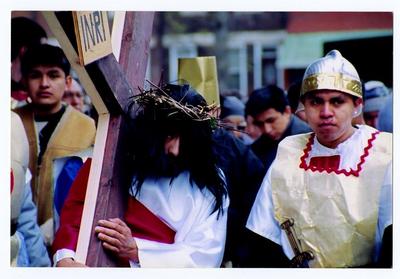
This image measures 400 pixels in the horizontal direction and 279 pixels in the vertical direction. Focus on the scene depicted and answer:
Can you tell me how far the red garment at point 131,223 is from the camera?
4301 mm

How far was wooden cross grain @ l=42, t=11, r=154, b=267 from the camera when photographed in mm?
4188

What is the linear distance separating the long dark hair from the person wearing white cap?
303mm

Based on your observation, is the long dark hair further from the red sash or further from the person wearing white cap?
the person wearing white cap

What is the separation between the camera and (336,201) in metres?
4.30

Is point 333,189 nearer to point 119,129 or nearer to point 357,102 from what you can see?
point 357,102

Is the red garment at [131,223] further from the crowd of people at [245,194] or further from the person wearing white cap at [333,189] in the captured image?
the person wearing white cap at [333,189]

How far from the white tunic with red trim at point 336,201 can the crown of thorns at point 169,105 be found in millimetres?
473

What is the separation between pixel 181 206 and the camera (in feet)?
14.2

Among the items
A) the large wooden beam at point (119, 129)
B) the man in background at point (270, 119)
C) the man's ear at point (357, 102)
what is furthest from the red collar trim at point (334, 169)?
the large wooden beam at point (119, 129)

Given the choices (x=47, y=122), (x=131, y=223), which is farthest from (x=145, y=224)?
(x=47, y=122)

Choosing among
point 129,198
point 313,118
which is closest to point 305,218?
point 313,118

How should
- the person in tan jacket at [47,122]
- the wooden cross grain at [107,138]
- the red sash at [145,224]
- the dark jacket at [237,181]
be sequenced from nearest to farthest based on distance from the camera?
the wooden cross grain at [107,138]
the red sash at [145,224]
the dark jacket at [237,181]
the person in tan jacket at [47,122]

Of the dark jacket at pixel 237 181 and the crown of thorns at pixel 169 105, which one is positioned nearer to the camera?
the crown of thorns at pixel 169 105
